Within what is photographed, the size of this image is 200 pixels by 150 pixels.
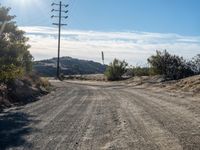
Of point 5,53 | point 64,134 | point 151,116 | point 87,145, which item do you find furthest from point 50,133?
point 5,53

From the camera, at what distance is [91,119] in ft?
59.6

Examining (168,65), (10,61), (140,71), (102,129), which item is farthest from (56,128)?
(140,71)

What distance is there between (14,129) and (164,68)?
51.4 metres

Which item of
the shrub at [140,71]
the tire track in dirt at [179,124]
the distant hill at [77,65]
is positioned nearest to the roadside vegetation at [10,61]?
the tire track in dirt at [179,124]

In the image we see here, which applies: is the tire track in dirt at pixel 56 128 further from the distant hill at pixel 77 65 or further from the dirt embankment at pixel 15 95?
the distant hill at pixel 77 65

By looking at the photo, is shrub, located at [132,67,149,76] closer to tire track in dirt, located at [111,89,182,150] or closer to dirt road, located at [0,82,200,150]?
dirt road, located at [0,82,200,150]

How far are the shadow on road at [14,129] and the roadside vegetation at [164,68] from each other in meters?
37.9

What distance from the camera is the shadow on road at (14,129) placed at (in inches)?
499

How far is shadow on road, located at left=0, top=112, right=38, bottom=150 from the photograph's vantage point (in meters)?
12.7

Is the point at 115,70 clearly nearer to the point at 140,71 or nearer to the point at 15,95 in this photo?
the point at 140,71

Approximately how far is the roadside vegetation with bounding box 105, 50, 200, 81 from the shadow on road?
37.9 metres

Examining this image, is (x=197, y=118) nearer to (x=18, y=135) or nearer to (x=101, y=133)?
(x=101, y=133)

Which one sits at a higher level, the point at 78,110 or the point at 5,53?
the point at 5,53

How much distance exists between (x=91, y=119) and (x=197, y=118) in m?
4.10
